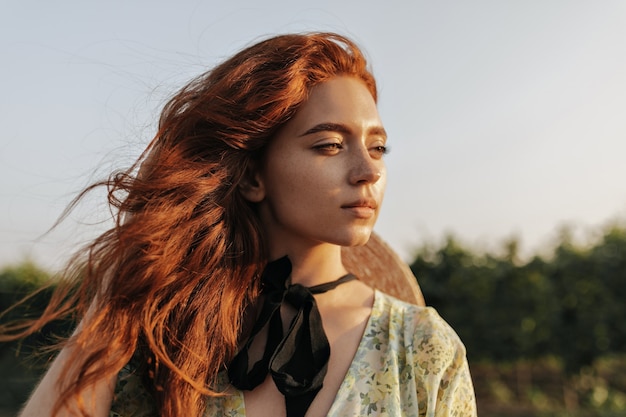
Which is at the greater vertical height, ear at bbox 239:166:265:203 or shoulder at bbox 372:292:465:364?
ear at bbox 239:166:265:203

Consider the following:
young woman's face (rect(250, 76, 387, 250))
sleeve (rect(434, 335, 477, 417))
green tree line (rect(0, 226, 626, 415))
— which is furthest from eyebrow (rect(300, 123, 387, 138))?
green tree line (rect(0, 226, 626, 415))

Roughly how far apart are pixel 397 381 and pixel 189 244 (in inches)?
31.8

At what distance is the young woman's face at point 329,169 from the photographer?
6.88ft

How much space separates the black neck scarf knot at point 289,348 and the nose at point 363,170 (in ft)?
1.30

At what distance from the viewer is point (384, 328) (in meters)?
2.24

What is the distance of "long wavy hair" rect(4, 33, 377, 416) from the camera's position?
2.03m

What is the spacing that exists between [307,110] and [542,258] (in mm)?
7699

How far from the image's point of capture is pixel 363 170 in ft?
6.86

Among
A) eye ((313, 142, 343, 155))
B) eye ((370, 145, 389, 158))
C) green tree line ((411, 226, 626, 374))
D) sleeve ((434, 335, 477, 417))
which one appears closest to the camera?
sleeve ((434, 335, 477, 417))

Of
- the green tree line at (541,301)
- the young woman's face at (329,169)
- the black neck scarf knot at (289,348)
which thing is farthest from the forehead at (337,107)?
the green tree line at (541,301)

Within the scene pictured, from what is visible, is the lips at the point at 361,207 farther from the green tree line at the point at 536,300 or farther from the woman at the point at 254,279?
the green tree line at the point at 536,300


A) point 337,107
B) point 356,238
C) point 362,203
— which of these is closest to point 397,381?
point 356,238

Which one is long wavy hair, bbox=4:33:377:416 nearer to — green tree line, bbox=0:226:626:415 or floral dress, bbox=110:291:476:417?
floral dress, bbox=110:291:476:417

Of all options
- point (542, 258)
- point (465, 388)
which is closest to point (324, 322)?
point (465, 388)
